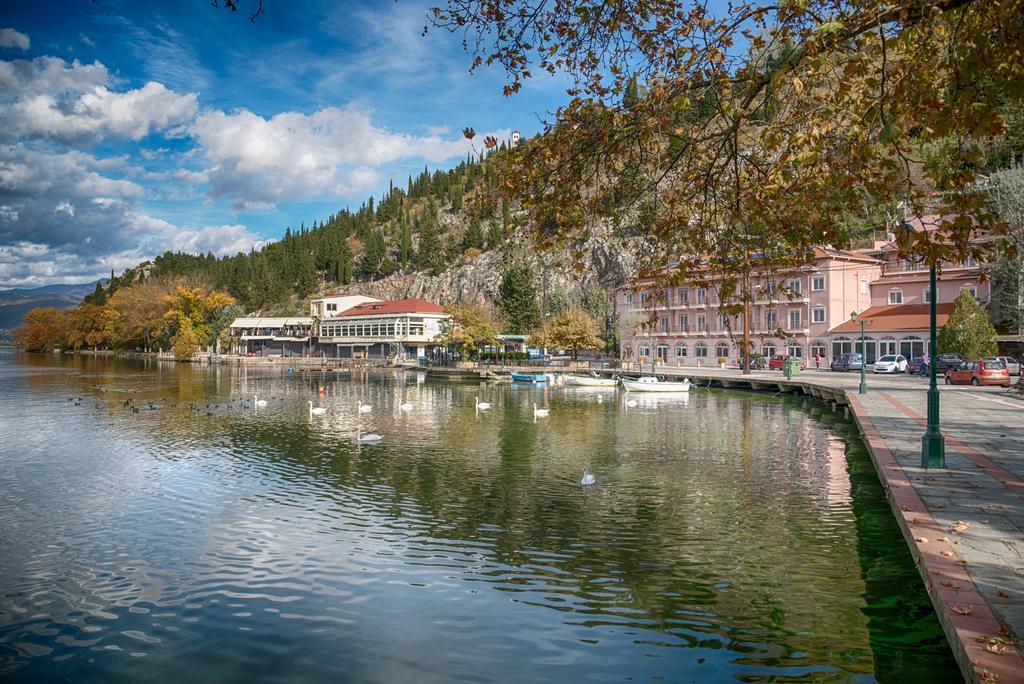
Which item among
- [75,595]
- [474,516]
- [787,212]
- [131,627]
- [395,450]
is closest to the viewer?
[787,212]

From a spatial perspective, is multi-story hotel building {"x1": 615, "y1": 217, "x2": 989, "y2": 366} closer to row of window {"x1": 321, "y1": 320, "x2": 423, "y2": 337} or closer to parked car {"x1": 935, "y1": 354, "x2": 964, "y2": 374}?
parked car {"x1": 935, "y1": 354, "x2": 964, "y2": 374}

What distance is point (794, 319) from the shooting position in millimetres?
74312

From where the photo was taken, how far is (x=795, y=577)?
11953mm

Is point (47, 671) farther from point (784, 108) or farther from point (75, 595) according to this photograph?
point (784, 108)

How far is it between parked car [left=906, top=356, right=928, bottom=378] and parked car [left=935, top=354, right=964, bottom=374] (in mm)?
1170

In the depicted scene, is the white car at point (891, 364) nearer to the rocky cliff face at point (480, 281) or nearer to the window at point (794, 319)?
the window at point (794, 319)

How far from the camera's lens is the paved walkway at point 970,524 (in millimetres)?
6918

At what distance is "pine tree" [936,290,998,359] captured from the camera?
52906mm

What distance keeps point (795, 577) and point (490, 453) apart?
14632 millimetres

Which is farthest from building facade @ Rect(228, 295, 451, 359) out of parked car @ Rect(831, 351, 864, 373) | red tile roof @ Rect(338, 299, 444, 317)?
parked car @ Rect(831, 351, 864, 373)

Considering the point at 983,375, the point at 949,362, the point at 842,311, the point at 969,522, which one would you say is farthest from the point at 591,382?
the point at 969,522

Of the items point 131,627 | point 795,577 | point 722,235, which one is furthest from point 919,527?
point 131,627

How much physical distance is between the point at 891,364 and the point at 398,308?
74594 mm

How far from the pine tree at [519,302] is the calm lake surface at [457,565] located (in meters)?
67.0
